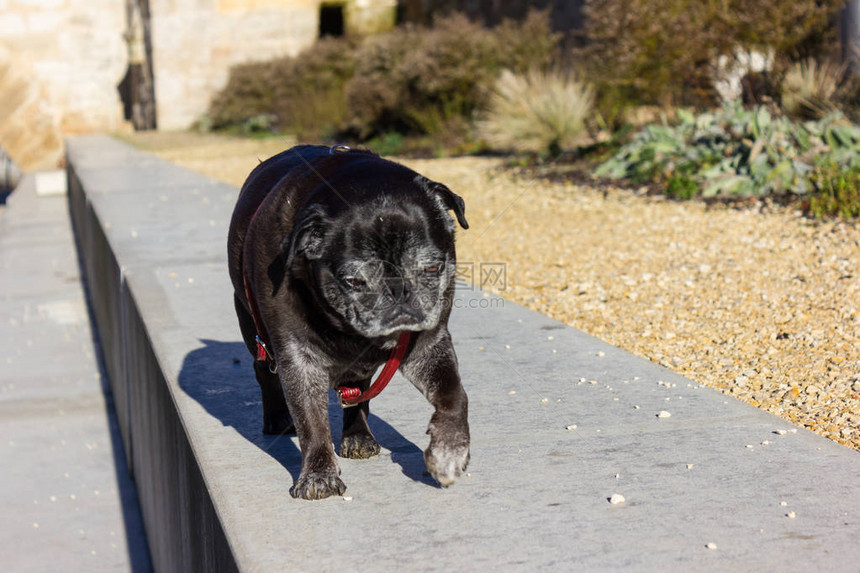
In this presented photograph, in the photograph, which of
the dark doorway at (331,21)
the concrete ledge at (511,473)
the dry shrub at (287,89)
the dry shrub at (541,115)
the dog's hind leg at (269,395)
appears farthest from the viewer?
the dark doorway at (331,21)

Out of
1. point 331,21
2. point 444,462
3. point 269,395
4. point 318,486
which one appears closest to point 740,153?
point 269,395

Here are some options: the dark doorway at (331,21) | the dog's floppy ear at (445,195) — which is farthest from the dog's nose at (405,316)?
the dark doorway at (331,21)

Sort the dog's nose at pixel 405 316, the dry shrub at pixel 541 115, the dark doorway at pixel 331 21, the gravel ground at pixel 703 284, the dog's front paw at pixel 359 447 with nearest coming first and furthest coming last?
1. the dog's nose at pixel 405 316
2. the dog's front paw at pixel 359 447
3. the gravel ground at pixel 703 284
4. the dry shrub at pixel 541 115
5. the dark doorway at pixel 331 21

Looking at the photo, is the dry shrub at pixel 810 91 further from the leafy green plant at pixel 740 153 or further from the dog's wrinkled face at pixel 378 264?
the dog's wrinkled face at pixel 378 264

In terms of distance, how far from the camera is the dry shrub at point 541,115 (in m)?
12.6

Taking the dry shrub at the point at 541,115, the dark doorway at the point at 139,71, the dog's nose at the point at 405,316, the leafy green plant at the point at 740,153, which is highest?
the dog's nose at the point at 405,316

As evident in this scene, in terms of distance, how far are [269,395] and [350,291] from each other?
864mm

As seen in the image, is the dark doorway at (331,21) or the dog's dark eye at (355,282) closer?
the dog's dark eye at (355,282)

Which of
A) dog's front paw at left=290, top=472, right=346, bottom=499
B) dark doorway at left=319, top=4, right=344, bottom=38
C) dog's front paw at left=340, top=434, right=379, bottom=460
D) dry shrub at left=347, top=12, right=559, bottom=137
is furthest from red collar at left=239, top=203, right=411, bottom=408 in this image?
dark doorway at left=319, top=4, right=344, bottom=38

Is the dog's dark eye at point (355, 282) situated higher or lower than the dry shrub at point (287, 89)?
higher

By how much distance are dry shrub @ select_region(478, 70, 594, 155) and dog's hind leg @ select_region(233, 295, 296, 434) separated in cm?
959

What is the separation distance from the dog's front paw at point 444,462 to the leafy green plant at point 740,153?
21.4 ft

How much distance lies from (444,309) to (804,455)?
1.20 meters

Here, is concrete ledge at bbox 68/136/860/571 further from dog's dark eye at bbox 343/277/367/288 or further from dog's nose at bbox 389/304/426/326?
dog's dark eye at bbox 343/277/367/288
